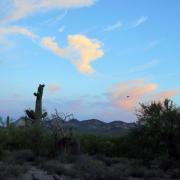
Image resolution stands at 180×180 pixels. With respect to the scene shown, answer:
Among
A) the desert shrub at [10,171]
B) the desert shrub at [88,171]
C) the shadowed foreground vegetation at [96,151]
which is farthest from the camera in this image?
the shadowed foreground vegetation at [96,151]

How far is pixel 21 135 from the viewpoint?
32.2 metres

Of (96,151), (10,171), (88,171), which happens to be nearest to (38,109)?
(96,151)

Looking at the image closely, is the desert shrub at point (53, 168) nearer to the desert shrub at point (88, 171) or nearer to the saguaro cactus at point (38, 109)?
the desert shrub at point (88, 171)

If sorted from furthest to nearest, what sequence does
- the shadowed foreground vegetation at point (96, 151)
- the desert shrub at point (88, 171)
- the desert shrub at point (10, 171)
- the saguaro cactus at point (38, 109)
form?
1. the saguaro cactus at point (38, 109)
2. the shadowed foreground vegetation at point (96, 151)
3. the desert shrub at point (88, 171)
4. the desert shrub at point (10, 171)

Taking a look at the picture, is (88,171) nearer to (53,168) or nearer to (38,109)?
(53,168)

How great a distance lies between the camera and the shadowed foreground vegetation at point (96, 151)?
20891 millimetres

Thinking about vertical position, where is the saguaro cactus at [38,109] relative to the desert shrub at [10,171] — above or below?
above

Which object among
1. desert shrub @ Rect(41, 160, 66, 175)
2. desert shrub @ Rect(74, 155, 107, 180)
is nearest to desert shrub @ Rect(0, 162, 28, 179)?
desert shrub @ Rect(41, 160, 66, 175)

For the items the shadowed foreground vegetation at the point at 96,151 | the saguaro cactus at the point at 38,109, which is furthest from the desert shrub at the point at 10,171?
the saguaro cactus at the point at 38,109

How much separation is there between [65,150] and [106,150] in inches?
171

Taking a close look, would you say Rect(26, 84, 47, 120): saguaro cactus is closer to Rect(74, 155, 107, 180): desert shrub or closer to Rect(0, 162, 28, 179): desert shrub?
Rect(74, 155, 107, 180): desert shrub

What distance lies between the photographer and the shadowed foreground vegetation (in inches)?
822

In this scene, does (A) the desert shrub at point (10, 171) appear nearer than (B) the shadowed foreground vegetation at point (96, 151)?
Yes

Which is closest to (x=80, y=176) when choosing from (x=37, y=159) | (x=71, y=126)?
(x=37, y=159)
